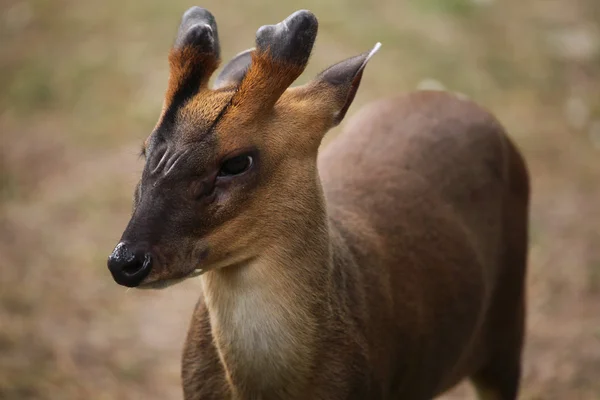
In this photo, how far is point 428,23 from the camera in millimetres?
11773

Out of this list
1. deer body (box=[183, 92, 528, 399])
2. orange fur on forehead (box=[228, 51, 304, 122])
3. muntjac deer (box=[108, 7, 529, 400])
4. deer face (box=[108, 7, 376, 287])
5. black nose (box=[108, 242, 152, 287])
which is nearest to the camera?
black nose (box=[108, 242, 152, 287])

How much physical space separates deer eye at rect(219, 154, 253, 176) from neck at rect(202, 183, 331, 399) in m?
0.34

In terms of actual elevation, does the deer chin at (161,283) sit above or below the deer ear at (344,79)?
below

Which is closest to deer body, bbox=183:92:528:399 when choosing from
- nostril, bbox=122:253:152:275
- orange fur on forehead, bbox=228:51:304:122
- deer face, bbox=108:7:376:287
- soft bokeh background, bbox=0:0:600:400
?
deer face, bbox=108:7:376:287

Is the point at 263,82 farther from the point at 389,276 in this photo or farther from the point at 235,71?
the point at 389,276

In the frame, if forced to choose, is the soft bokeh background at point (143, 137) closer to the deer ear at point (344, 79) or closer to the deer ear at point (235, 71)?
the deer ear at point (235, 71)

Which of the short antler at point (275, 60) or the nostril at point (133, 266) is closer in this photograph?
the nostril at point (133, 266)

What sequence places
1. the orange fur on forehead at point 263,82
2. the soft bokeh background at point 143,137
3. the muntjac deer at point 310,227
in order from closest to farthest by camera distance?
the muntjac deer at point 310,227, the orange fur on forehead at point 263,82, the soft bokeh background at point 143,137

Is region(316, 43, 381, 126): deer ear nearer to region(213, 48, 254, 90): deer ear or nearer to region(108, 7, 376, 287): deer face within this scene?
region(108, 7, 376, 287): deer face

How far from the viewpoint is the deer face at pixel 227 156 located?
3582mm

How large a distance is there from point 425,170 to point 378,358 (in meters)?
1.22

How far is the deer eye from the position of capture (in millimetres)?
3758

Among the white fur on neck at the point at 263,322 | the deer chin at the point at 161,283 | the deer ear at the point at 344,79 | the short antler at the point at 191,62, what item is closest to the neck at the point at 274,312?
the white fur on neck at the point at 263,322

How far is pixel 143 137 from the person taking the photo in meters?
9.80
